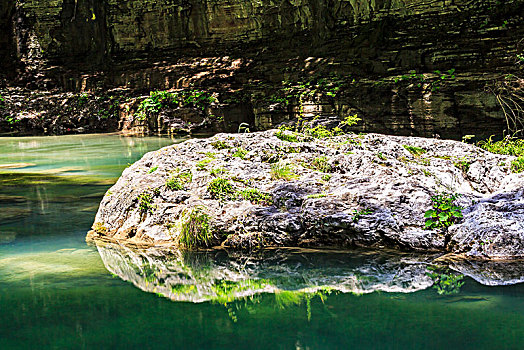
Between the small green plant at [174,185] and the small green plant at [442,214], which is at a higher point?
the small green plant at [174,185]

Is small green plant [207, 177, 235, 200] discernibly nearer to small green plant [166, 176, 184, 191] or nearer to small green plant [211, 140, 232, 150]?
small green plant [166, 176, 184, 191]

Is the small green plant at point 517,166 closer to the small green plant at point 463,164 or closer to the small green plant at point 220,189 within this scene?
the small green plant at point 463,164

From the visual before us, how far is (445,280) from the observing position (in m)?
2.95

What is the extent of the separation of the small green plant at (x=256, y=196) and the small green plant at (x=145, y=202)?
0.74m

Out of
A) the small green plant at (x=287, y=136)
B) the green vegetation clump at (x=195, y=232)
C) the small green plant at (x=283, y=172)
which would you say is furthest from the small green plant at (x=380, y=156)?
the green vegetation clump at (x=195, y=232)

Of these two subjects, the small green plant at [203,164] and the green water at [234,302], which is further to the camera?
the small green plant at [203,164]

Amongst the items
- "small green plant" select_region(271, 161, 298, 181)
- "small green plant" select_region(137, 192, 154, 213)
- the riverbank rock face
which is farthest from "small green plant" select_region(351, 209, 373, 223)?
"small green plant" select_region(137, 192, 154, 213)

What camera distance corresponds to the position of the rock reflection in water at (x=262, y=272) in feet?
9.69

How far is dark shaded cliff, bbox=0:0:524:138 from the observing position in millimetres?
12953

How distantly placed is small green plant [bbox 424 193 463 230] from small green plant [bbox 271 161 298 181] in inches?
44.2

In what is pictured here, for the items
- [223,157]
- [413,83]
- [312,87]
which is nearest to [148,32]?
[312,87]

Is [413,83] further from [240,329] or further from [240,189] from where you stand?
[240,329]

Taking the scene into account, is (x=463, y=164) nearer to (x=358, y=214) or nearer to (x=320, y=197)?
(x=358, y=214)

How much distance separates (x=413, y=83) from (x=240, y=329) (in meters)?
12.1
